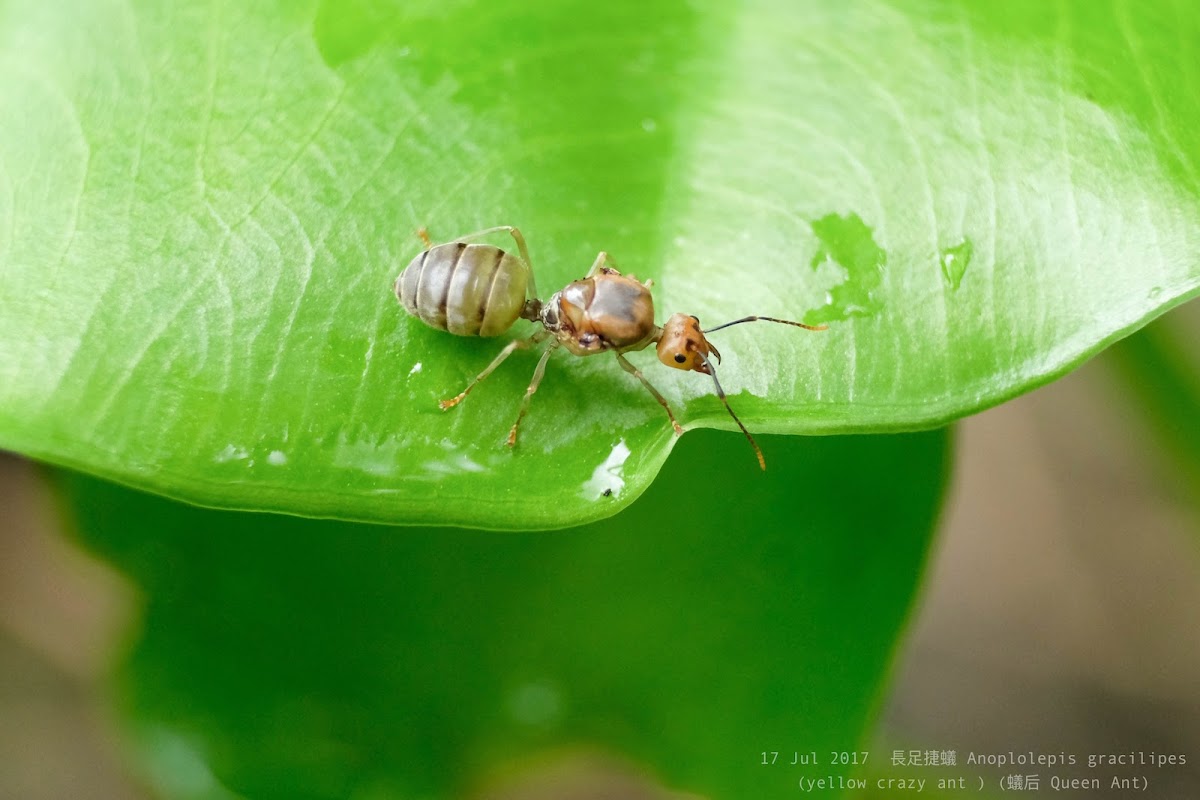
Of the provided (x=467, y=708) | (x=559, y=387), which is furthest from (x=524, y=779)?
(x=559, y=387)

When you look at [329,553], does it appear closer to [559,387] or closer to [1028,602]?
[559,387]

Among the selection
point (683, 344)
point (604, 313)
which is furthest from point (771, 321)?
point (604, 313)

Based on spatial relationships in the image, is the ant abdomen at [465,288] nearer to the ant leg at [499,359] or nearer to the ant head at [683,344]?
the ant leg at [499,359]

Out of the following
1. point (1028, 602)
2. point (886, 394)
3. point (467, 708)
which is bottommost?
point (1028, 602)

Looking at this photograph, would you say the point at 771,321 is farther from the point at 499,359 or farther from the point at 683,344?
the point at 499,359

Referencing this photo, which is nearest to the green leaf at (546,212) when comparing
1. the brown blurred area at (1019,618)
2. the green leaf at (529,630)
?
the green leaf at (529,630)
